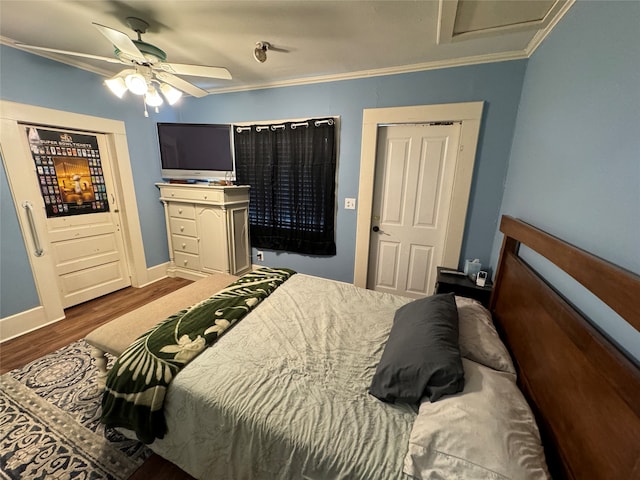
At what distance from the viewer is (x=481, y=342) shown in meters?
1.18

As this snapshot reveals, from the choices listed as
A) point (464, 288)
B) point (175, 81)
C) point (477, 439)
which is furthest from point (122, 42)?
point (464, 288)

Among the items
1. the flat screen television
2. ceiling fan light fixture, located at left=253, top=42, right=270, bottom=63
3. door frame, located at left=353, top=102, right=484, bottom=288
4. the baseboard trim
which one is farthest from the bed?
the flat screen television

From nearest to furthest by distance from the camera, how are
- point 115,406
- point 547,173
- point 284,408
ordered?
point 284,408
point 115,406
point 547,173

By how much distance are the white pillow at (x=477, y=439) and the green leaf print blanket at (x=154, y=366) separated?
1034 millimetres

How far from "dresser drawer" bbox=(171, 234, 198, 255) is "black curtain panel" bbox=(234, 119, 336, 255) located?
82cm

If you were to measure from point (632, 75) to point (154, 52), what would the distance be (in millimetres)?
2465

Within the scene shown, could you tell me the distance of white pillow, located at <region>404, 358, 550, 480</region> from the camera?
2.36 feet

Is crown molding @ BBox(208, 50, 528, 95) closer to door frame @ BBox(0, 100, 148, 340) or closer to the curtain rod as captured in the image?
the curtain rod

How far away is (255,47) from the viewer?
6.71 feet

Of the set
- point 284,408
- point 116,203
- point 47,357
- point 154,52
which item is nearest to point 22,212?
point 116,203

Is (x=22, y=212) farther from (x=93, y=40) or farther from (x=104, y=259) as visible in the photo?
(x=93, y=40)

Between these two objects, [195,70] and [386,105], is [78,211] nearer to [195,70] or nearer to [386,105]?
[195,70]

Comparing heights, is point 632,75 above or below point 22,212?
above

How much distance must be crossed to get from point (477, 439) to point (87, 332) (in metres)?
3.13
